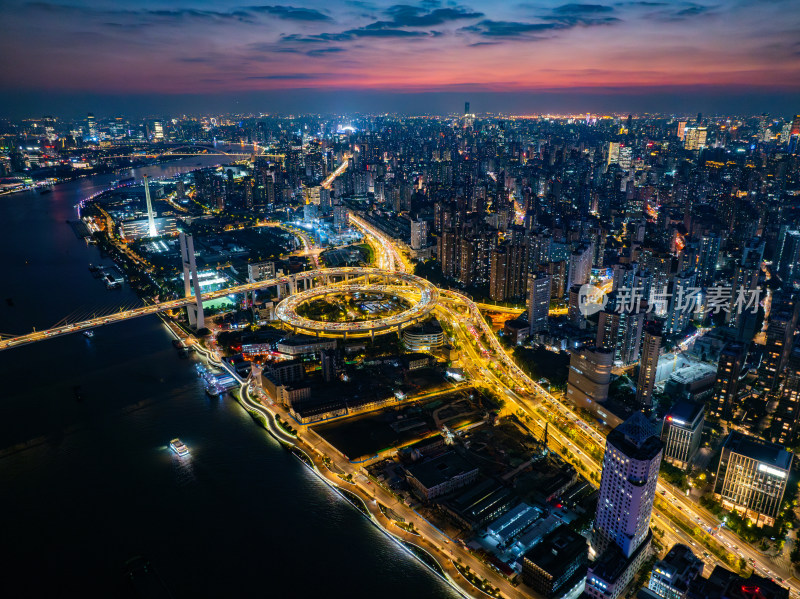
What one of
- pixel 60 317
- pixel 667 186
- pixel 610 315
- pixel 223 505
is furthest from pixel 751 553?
pixel 667 186

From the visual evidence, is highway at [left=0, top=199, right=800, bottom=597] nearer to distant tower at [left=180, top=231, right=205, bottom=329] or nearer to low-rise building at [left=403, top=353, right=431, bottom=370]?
distant tower at [left=180, top=231, right=205, bottom=329]

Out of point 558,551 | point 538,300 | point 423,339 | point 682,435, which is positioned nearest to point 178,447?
point 423,339

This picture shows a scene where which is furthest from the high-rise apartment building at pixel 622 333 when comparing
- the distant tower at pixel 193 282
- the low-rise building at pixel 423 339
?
the distant tower at pixel 193 282

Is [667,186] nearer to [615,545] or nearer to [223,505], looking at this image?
[615,545]

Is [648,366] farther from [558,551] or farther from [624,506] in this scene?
[558,551]

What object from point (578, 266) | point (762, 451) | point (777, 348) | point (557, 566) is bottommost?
point (557, 566)

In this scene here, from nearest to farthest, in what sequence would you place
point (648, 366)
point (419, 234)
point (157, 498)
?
point (157, 498), point (648, 366), point (419, 234)

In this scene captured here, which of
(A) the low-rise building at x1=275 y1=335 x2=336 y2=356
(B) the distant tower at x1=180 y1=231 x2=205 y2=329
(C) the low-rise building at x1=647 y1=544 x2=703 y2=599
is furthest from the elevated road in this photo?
(C) the low-rise building at x1=647 y1=544 x2=703 y2=599

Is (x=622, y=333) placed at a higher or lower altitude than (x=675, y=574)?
higher
